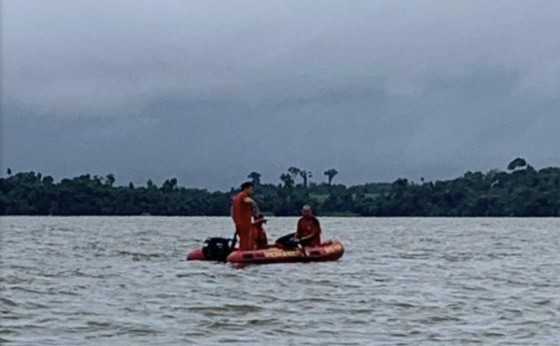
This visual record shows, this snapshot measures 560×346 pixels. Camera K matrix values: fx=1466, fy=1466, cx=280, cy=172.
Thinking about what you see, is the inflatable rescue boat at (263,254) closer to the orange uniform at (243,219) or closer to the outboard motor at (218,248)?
the outboard motor at (218,248)

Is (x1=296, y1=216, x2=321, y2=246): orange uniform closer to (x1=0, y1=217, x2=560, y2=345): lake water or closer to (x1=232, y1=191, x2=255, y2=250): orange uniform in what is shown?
(x1=0, y1=217, x2=560, y2=345): lake water

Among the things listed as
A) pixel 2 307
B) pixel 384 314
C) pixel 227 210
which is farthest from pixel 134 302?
pixel 227 210

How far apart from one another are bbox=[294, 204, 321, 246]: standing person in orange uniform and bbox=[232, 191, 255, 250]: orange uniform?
5.52ft

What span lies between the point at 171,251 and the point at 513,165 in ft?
320

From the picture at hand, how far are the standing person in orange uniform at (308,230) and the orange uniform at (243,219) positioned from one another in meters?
1.68

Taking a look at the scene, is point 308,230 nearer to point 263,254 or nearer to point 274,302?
point 263,254

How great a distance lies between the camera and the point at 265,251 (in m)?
30.0

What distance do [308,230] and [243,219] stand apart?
2792 mm

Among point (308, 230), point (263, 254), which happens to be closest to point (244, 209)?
point (263, 254)

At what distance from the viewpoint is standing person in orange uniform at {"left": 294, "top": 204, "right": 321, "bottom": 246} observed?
1239 inches

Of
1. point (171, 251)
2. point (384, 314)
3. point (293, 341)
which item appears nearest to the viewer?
point (293, 341)

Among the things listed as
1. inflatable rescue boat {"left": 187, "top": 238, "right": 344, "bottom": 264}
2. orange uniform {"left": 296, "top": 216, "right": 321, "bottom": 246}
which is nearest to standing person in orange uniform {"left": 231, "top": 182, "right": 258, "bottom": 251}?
inflatable rescue boat {"left": 187, "top": 238, "right": 344, "bottom": 264}

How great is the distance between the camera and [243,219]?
29422mm

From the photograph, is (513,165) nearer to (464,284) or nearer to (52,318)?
(464,284)
